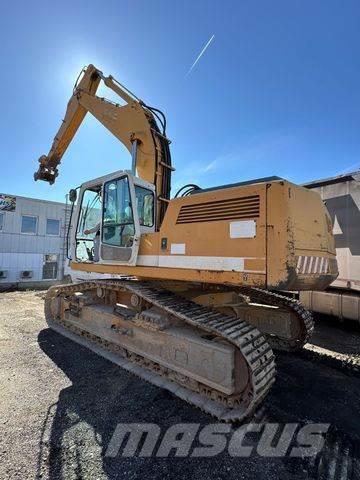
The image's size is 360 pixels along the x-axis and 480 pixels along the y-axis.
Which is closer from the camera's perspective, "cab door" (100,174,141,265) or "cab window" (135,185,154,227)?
"cab door" (100,174,141,265)

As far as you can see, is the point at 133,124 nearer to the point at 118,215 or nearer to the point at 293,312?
the point at 118,215

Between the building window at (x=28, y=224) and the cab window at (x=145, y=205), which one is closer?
the cab window at (x=145, y=205)

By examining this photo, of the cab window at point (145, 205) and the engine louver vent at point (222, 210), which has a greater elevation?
the cab window at point (145, 205)

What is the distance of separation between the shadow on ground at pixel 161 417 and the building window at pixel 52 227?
1474 centimetres

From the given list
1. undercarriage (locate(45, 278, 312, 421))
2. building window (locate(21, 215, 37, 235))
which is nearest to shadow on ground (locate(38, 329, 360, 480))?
undercarriage (locate(45, 278, 312, 421))

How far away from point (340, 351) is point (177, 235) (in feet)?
14.5

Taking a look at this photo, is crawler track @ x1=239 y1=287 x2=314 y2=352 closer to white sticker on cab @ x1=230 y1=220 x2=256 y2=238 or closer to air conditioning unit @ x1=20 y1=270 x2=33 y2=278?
white sticker on cab @ x1=230 y1=220 x2=256 y2=238

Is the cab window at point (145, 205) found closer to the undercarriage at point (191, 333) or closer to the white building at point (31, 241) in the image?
the undercarriage at point (191, 333)

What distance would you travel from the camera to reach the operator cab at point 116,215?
518cm

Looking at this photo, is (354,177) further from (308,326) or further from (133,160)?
(133,160)

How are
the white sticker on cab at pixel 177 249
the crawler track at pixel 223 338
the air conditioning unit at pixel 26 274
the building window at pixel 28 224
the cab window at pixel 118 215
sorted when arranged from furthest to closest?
1. the building window at pixel 28 224
2. the air conditioning unit at pixel 26 274
3. the cab window at pixel 118 215
4. the white sticker on cab at pixel 177 249
5. the crawler track at pixel 223 338

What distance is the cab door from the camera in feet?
16.8

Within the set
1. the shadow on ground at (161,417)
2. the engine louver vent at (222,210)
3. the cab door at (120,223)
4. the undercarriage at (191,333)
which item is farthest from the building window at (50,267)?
the engine louver vent at (222,210)

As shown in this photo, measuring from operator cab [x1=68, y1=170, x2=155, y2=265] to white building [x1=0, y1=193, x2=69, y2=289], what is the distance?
1128cm
